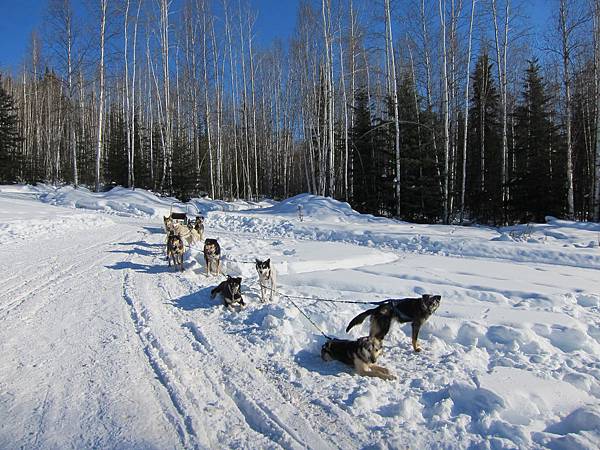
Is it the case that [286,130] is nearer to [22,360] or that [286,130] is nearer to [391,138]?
[391,138]

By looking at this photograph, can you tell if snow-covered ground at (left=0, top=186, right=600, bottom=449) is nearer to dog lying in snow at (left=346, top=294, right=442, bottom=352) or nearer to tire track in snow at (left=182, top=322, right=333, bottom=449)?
tire track in snow at (left=182, top=322, right=333, bottom=449)

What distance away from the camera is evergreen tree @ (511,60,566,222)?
20.2m

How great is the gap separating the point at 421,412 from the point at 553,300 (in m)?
4.83

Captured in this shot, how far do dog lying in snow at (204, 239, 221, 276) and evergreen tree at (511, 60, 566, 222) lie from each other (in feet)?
57.0

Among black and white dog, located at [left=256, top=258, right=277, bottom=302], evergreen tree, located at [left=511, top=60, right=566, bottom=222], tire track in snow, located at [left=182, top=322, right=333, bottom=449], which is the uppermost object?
evergreen tree, located at [left=511, top=60, right=566, bottom=222]

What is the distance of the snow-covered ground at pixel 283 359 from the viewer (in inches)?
132

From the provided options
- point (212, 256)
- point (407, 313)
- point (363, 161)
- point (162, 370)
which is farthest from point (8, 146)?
point (407, 313)

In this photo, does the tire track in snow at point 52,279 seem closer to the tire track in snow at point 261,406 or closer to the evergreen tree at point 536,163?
the tire track in snow at point 261,406

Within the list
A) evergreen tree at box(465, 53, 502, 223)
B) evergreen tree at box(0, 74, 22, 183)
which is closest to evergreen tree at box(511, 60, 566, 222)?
evergreen tree at box(465, 53, 502, 223)

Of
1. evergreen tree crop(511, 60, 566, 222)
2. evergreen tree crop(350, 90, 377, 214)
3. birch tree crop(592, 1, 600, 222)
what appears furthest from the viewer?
evergreen tree crop(350, 90, 377, 214)

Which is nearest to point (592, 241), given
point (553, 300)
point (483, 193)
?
point (553, 300)

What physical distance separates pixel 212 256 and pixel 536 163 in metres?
19.1

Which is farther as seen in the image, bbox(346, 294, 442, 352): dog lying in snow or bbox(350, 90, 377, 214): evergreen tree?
bbox(350, 90, 377, 214): evergreen tree

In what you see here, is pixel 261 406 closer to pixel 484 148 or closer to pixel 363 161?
pixel 363 161
